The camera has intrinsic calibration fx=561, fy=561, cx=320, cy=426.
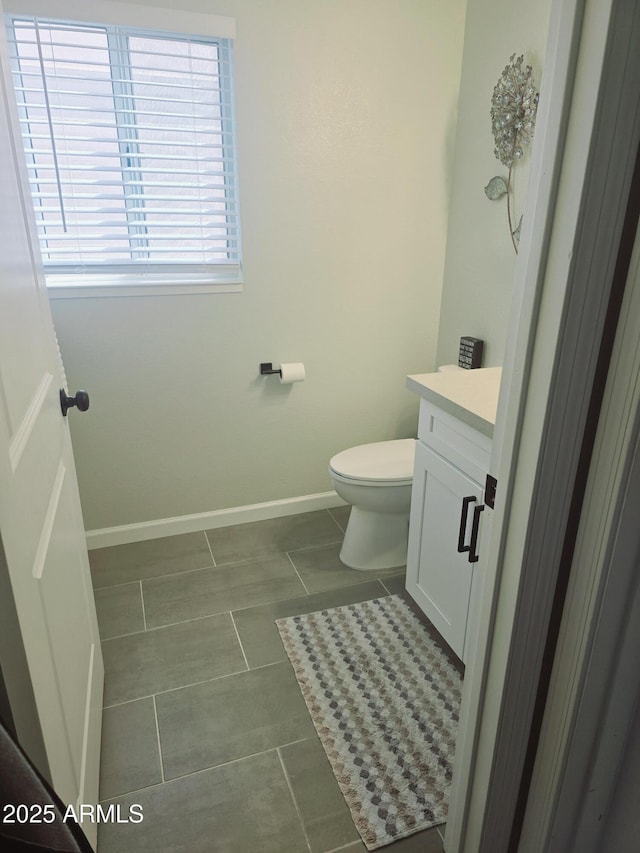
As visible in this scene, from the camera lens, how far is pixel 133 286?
7.47ft

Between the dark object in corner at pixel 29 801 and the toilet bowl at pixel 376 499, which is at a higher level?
the dark object in corner at pixel 29 801

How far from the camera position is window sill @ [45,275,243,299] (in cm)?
220

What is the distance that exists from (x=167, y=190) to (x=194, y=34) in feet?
1.82

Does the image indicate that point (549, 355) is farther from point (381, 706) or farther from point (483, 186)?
point (483, 186)

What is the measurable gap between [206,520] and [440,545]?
1.29 metres

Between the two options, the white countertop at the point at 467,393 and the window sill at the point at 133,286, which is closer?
the white countertop at the point at 467,393

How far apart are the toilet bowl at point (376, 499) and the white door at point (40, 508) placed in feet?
3.53

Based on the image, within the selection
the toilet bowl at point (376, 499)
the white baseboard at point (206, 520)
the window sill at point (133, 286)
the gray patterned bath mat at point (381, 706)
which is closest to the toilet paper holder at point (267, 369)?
the window sill at point (133, 286)

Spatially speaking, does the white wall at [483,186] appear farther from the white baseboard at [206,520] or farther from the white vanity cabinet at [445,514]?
the white baseboard at [206,520]

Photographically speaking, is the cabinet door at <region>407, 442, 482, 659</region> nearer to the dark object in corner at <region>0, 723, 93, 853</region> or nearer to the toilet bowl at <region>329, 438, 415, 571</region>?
the toilet bowl at <region>329, 438, 415, 571</region>

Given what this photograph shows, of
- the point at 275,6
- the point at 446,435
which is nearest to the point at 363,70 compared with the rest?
→ the point at 275,6

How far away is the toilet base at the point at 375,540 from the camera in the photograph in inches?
93.3

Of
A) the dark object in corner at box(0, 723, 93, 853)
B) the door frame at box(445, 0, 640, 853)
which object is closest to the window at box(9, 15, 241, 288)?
the door frame at box(445, 0, 640, 853)

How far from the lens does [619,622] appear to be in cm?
86
